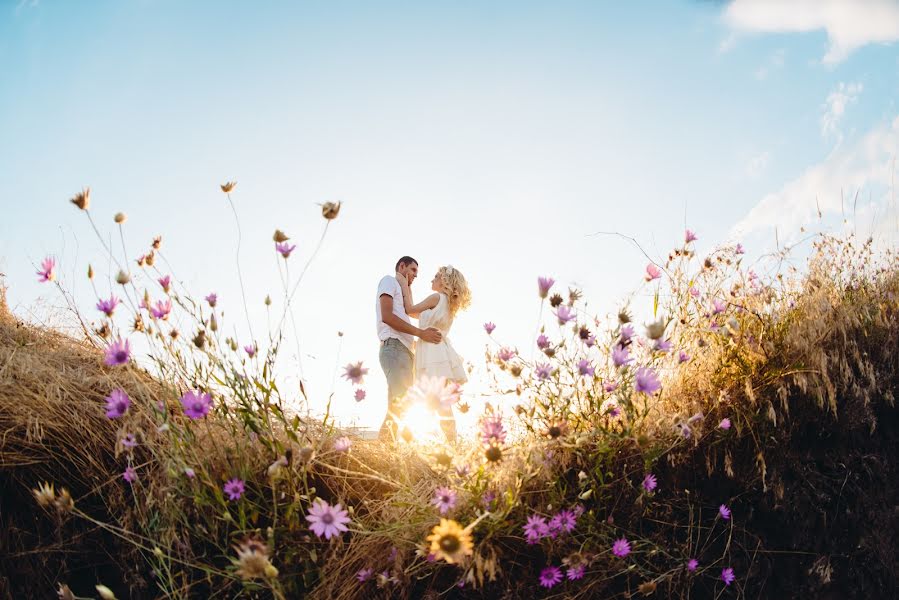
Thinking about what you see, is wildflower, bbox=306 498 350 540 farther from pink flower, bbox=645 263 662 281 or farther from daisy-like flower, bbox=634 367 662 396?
pink flower, bbox=645 263 662 281

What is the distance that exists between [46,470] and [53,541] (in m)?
0.22

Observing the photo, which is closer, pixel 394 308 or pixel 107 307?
pixel 107 307

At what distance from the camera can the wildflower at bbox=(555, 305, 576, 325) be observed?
189cm

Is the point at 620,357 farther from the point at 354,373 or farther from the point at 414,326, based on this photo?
the point at 414,326

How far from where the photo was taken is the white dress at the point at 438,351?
425 cm

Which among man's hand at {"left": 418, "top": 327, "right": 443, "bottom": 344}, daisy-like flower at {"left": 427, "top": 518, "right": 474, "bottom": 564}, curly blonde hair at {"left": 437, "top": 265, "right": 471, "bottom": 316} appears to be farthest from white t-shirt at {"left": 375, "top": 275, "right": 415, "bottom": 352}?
daisy-like flower at {"left": 427, "top": 518, "right": 474, "bottom": 564}

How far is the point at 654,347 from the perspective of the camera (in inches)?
69.6

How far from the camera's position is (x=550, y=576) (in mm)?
1527

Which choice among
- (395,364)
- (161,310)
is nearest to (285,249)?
(161,310)

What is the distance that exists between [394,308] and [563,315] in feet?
7.99

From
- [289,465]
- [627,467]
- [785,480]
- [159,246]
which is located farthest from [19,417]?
[785,480]

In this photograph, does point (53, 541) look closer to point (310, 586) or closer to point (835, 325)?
point (310, 586)

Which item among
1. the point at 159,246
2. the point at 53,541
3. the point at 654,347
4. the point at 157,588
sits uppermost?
the point at 159,246

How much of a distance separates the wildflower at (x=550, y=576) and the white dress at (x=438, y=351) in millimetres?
2521
